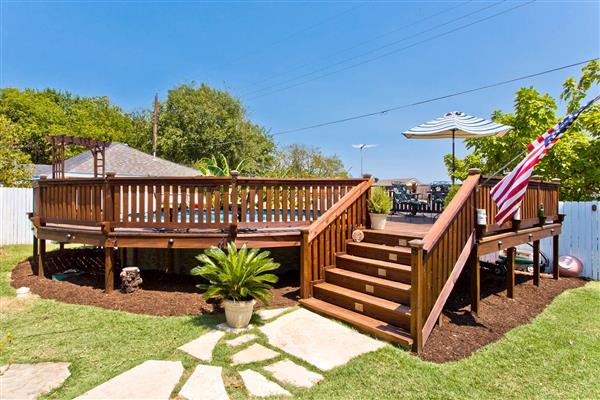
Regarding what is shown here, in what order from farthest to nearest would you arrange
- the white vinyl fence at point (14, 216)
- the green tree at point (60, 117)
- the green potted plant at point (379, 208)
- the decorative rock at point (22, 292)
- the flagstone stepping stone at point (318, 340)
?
the green tree at point (60, 117) < the white vinyl fence at point (14, 216) < the green potted plant at point (379, 208) < the decorative rock at point (22, 292) < the flagstone stepping stone at point (318, 340)

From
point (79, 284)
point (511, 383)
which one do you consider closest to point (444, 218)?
point (511, 383)

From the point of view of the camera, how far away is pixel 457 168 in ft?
44.2

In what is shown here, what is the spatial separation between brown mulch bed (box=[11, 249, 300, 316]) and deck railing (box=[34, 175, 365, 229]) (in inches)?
45.3

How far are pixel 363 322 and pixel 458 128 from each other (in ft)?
15.9

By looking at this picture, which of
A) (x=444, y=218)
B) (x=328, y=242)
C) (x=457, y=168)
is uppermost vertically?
(x=457, y=168)

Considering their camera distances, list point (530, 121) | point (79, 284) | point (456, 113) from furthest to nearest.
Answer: point (530, 121), point (456, 113), point (79, 284)

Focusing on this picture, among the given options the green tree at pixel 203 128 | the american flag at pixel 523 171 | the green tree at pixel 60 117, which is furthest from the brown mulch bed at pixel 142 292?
the green tree at pixel 60 117

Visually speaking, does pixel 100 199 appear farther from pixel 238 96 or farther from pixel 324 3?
pixel 238 96

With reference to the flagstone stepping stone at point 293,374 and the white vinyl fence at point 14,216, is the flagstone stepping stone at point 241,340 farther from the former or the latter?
the white vinyl fence at point 14,216

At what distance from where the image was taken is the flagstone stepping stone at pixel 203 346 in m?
3.20

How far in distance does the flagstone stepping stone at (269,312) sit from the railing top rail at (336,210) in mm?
1115

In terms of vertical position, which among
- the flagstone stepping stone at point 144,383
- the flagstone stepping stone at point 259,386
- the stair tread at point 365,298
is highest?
the stair tread at point 365,298

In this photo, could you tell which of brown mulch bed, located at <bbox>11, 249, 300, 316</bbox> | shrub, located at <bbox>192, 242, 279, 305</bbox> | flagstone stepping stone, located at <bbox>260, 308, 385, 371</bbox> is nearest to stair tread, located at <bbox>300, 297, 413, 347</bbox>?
flagstone stepping stone, located at <bbox>260, 308, 385, 371</bbox>

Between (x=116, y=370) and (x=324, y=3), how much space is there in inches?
627
